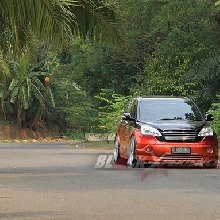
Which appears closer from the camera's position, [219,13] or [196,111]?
[196,111]

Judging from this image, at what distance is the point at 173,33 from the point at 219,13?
7.94ft

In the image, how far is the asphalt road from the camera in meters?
11.4

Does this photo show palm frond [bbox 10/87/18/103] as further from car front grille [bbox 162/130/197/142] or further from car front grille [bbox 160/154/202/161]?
car front grille [bbox 160/154/202/161]

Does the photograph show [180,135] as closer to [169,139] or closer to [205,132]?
[169,139]

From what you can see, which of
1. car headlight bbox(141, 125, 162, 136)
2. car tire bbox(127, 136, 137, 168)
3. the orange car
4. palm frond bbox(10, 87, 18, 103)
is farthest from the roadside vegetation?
car tire bbox(127, 136, 137, 168)

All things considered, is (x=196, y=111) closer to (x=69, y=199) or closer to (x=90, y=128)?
(x=69, y=199)

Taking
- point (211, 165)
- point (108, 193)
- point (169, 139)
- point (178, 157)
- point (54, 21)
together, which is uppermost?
point (54, 21)

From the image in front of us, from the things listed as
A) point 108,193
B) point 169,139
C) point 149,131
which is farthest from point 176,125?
point 108,193

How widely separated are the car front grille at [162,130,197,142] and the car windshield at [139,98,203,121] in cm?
107

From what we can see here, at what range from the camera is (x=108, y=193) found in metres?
14.1

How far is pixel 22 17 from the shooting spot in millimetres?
17391

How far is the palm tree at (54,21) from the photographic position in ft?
57.1

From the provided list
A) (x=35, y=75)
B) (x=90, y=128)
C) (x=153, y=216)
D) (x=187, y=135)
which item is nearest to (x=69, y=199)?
(x=153, y=216)

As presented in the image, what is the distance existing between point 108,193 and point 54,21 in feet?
16.0
